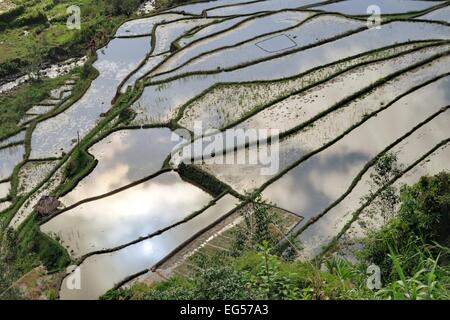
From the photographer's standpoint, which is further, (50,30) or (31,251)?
(50,30)

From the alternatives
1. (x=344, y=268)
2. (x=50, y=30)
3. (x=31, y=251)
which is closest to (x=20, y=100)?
(x=50, y=30)

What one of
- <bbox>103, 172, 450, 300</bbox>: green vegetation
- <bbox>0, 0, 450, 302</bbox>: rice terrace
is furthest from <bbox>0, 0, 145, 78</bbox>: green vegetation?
<bbox>103, 172, 450, 300</bbox>: green vegetation

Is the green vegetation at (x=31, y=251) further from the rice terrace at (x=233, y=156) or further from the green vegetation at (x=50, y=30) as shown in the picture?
the green vegetation at (x=50, y=30)

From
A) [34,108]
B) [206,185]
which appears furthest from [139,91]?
[206,185]

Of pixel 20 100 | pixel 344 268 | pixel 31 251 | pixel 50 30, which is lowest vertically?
pixel 31 251

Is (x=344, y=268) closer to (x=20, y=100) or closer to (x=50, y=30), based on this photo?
(x=20, y=100)
